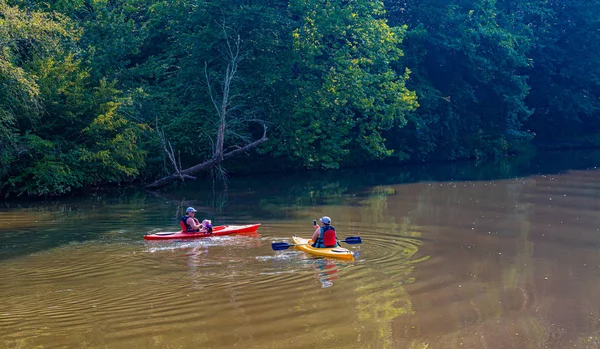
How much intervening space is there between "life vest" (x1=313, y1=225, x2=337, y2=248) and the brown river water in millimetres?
594

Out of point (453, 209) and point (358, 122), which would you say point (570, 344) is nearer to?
point (453, 209)

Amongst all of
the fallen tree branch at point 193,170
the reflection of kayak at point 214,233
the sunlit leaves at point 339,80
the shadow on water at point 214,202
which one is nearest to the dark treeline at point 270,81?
the sunlit leaves at point 339,80

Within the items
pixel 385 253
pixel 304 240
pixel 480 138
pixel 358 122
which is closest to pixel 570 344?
pixel 385 253

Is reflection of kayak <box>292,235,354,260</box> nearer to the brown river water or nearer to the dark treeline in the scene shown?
the brown river water

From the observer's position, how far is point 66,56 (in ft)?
94.1

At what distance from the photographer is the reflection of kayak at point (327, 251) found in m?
15.4

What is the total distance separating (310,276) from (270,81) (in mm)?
19884

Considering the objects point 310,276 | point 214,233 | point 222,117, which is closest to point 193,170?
point 222,117

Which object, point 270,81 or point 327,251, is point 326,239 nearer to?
point 327,251

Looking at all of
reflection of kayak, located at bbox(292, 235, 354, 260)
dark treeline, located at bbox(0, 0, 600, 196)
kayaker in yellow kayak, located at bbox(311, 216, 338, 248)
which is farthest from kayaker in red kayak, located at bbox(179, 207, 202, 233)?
dark treeline, located at bbox(0, 0, 600, 196)

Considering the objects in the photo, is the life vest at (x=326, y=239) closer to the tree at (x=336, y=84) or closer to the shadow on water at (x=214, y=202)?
the shadow on water at (x=214, y=202)

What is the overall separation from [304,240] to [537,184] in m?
15.2

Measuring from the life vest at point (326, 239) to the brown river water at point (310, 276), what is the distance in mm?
594

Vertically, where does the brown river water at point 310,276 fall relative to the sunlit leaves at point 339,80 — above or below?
below
